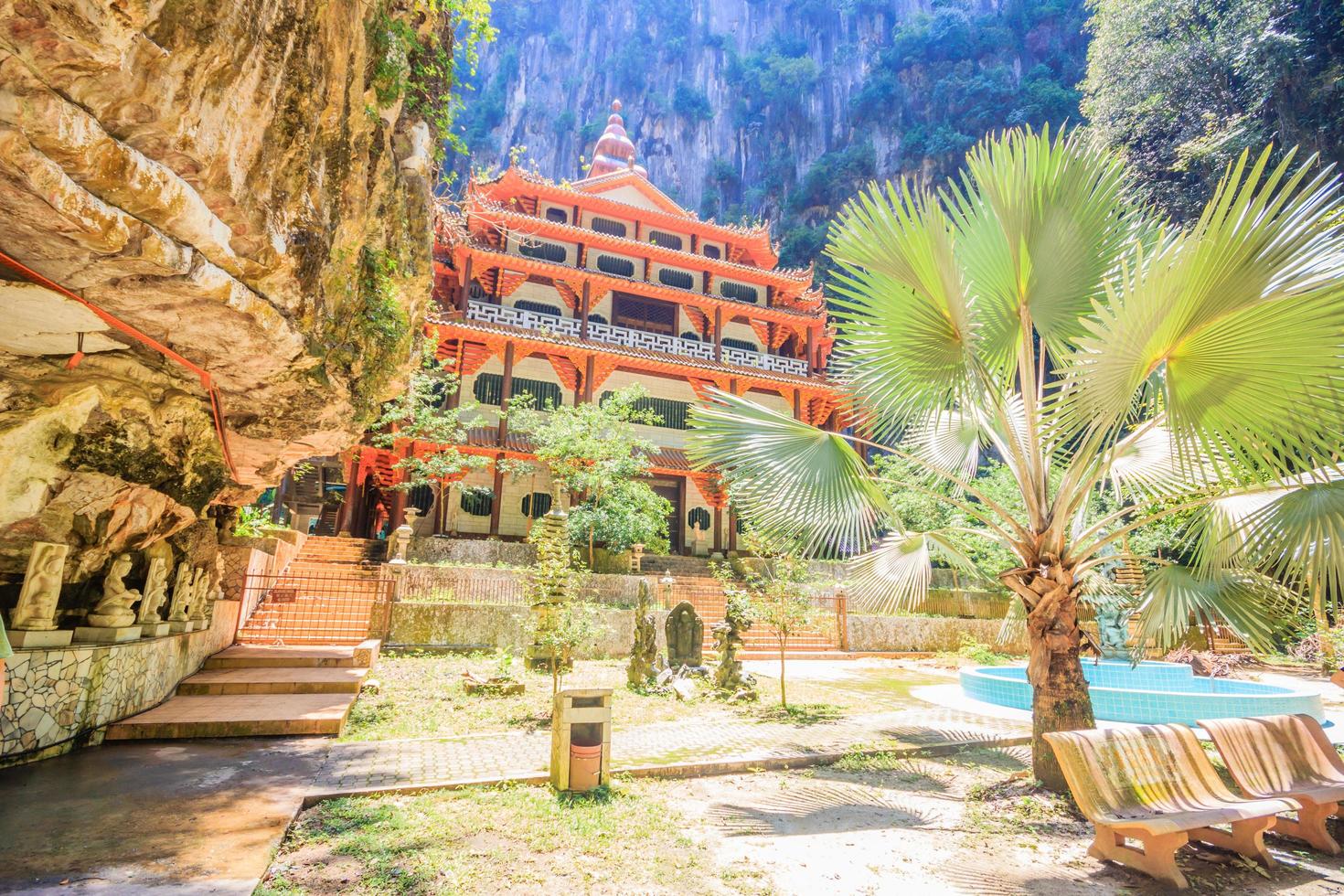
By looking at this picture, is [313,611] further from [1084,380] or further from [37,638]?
[1084,380]

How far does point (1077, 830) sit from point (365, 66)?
6892 millimetres

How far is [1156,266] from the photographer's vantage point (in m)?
3.64

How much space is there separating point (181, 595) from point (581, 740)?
5.06 m

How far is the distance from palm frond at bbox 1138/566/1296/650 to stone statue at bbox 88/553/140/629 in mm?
8216

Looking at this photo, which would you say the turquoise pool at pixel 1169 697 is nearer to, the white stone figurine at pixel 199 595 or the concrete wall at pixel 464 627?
the concrete wall at pixel 464 627

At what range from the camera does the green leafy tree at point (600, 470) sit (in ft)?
54.2

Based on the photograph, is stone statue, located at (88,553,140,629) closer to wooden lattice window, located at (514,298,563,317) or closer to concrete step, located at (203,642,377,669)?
concrete step, located at (203,642,377,669)

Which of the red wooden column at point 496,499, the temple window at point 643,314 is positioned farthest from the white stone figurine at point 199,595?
the temple window at point 643,314

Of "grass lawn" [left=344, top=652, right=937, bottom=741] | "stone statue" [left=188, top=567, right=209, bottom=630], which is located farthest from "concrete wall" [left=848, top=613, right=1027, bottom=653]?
"stone statue" [left=188, top=567, right=209, bottom=630]

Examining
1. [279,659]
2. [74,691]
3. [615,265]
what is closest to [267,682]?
[279,659]

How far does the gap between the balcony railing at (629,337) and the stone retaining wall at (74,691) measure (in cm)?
1455

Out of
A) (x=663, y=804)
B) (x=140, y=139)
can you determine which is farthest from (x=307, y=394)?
(x=663, y=804)

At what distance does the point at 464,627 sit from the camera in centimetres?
1167

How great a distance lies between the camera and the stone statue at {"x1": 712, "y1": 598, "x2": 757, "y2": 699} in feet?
30.1
